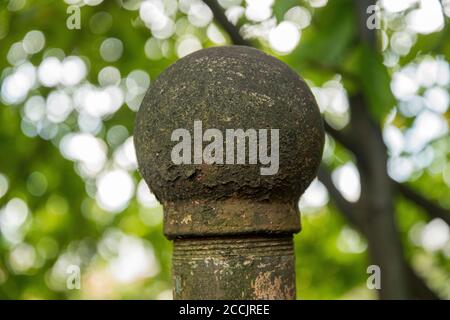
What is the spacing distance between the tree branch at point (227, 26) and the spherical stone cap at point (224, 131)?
162 centimetres

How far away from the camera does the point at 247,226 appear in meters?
2.11

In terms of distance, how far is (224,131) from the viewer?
6.69 feet

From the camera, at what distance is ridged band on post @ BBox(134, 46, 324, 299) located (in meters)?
2.07

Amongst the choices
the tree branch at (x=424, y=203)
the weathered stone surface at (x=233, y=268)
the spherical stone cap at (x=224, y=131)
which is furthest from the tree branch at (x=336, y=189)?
the weathered stone surface at (x=233, y=268)

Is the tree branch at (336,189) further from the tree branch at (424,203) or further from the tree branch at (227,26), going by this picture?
the tree branch at (424,203)

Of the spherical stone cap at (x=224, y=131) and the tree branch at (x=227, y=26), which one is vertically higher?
the tree branch at (x=227, y=26)

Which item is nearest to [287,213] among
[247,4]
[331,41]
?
[331,41]

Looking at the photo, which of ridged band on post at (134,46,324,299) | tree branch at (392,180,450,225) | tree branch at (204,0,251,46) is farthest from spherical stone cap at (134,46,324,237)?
tree branch at (392,180,450,225)

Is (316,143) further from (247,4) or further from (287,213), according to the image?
(247,4)

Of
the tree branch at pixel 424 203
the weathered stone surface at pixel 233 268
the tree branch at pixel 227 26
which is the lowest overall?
the weathered stone surface at pixel 233 268

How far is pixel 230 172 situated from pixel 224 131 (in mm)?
127

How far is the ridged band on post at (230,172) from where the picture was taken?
2.07 metres

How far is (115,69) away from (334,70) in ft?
6.20

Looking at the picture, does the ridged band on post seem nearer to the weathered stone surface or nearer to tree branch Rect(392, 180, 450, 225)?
the weathered stone surface
